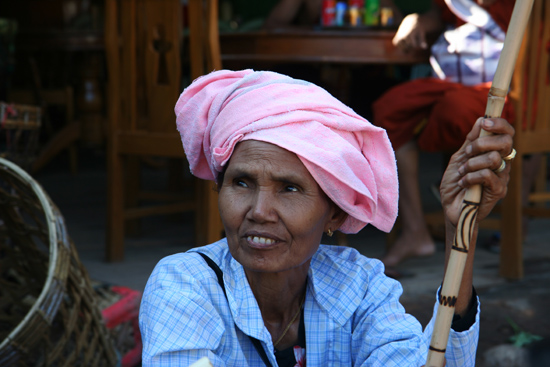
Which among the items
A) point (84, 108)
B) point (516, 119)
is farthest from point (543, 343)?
point (84, 108)

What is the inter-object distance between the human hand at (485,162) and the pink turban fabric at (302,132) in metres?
0.20

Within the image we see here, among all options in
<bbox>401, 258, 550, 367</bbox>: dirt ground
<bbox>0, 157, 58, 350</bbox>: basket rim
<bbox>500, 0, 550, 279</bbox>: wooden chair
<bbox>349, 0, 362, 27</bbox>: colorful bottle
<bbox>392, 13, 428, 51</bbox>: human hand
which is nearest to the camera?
<bbox>0, 157, 58, 350</bbox>: basket rim

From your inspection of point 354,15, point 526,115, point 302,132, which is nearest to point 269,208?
point 302,132

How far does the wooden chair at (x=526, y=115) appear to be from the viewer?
3245 millimetres

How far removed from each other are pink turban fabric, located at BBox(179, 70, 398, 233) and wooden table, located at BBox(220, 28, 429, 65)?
1.87 meters

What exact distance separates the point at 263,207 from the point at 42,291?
0.88m

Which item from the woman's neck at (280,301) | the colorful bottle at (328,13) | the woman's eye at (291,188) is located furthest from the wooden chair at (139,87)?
the woman's eye at (291,188)

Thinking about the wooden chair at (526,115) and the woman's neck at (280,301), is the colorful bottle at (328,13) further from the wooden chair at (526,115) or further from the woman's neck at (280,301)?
the woman's neck at (280,301)

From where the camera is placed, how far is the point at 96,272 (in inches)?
131

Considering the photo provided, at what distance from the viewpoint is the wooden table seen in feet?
10.9

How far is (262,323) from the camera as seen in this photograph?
1.42m

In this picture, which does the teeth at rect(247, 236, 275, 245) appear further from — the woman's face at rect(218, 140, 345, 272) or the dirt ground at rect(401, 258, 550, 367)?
the dirt ground at rect(401, 258, 550, 367)

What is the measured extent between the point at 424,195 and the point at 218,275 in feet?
13.3

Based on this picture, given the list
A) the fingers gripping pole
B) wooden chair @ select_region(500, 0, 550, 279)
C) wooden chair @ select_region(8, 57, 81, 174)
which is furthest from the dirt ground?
wooden chair @ select_region(8, 57, 81, 174)
